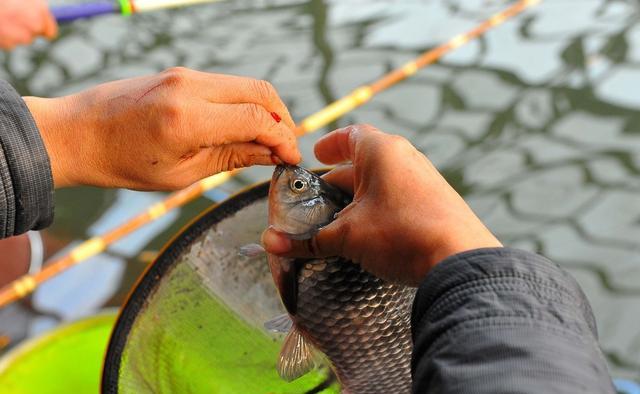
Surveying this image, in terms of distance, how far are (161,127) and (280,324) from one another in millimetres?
388

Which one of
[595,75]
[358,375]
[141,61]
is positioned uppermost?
[358,375]

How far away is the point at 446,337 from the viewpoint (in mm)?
746

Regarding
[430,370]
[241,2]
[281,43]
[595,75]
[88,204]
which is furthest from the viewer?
[241,2]

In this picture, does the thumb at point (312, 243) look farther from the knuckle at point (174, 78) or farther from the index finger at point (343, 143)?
the knuckle at point (174, 78)

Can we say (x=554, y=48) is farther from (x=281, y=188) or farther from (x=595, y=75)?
(x=281, y=188)

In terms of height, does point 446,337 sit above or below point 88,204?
above

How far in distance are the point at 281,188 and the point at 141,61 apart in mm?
2697

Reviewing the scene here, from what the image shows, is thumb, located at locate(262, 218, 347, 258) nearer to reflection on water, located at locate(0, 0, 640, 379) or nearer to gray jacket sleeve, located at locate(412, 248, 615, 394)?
gray jacket sleeve, located at locate(412, 248, 615, 394)

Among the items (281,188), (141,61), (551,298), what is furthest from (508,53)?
(551,298)

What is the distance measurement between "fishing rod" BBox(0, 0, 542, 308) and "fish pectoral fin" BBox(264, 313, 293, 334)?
1079 mm

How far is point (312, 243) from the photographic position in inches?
39.9

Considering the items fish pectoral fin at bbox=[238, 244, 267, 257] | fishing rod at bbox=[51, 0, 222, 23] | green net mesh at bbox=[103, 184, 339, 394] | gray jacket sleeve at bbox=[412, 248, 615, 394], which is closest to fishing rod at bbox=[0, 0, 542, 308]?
fishing rod at bbox=[51, 0, 222, 23]

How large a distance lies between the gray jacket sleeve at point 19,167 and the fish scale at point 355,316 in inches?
16.8

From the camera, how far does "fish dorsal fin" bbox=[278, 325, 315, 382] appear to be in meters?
1.09
